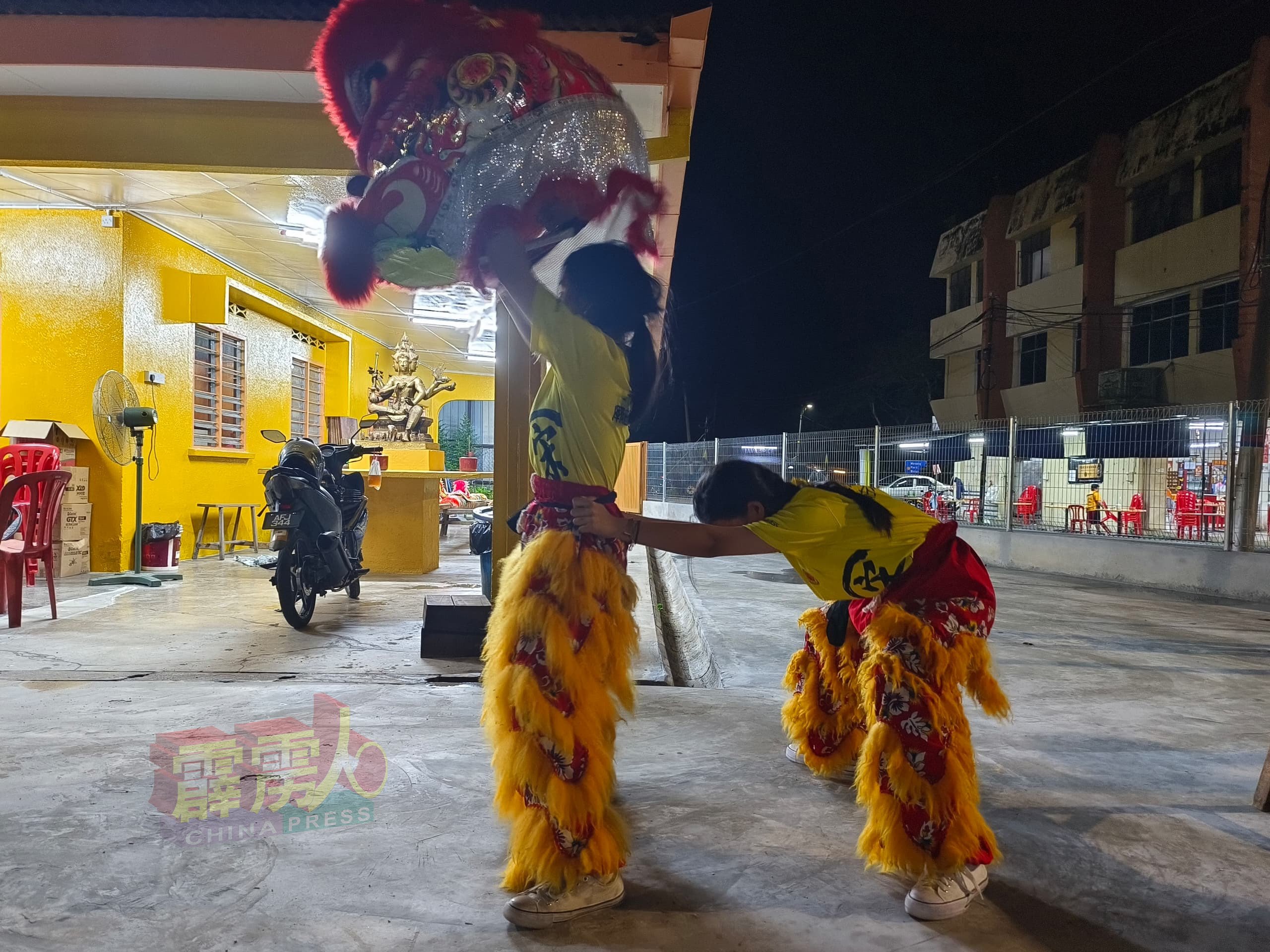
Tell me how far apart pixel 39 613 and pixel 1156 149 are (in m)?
18.9

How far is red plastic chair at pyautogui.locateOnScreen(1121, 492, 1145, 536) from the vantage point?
792 centimetres

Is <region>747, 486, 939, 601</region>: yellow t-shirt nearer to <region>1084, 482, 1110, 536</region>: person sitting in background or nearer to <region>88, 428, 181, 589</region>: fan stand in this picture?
<region>88, 428, 181, 589</region>: fan stand

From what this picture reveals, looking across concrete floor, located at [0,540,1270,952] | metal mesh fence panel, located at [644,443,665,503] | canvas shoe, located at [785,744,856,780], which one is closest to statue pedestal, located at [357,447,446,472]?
concrete floor, located at [0,540,1270,952]

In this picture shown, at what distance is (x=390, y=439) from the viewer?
8781 mm

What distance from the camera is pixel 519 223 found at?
178 cm

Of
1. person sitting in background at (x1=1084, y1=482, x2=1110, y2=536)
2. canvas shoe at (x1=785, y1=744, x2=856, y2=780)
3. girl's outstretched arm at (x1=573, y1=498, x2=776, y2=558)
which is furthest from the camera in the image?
person sitting in background at (x1=1084, y1=482, x2=1110, y2=536)

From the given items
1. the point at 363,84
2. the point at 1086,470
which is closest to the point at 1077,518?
the point at 1086,470

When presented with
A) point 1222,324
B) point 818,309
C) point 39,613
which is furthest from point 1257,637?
point 818,309

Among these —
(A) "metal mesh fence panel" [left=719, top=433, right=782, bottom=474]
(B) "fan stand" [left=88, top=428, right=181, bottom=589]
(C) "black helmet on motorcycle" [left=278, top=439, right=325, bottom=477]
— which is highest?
(A) "metal mesh fence panel" [left=719, top=433, right=782, bottom=474]

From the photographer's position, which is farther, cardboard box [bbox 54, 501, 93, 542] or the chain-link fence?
the chain-link fence

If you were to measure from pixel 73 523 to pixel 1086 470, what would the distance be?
9527 millimetres

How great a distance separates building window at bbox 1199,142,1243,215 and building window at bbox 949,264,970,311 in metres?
7.89

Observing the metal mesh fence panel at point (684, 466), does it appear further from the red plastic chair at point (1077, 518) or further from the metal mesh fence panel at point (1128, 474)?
the red plastic chair at point (1077, 518)

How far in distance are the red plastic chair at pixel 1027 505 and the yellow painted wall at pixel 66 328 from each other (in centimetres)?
911
